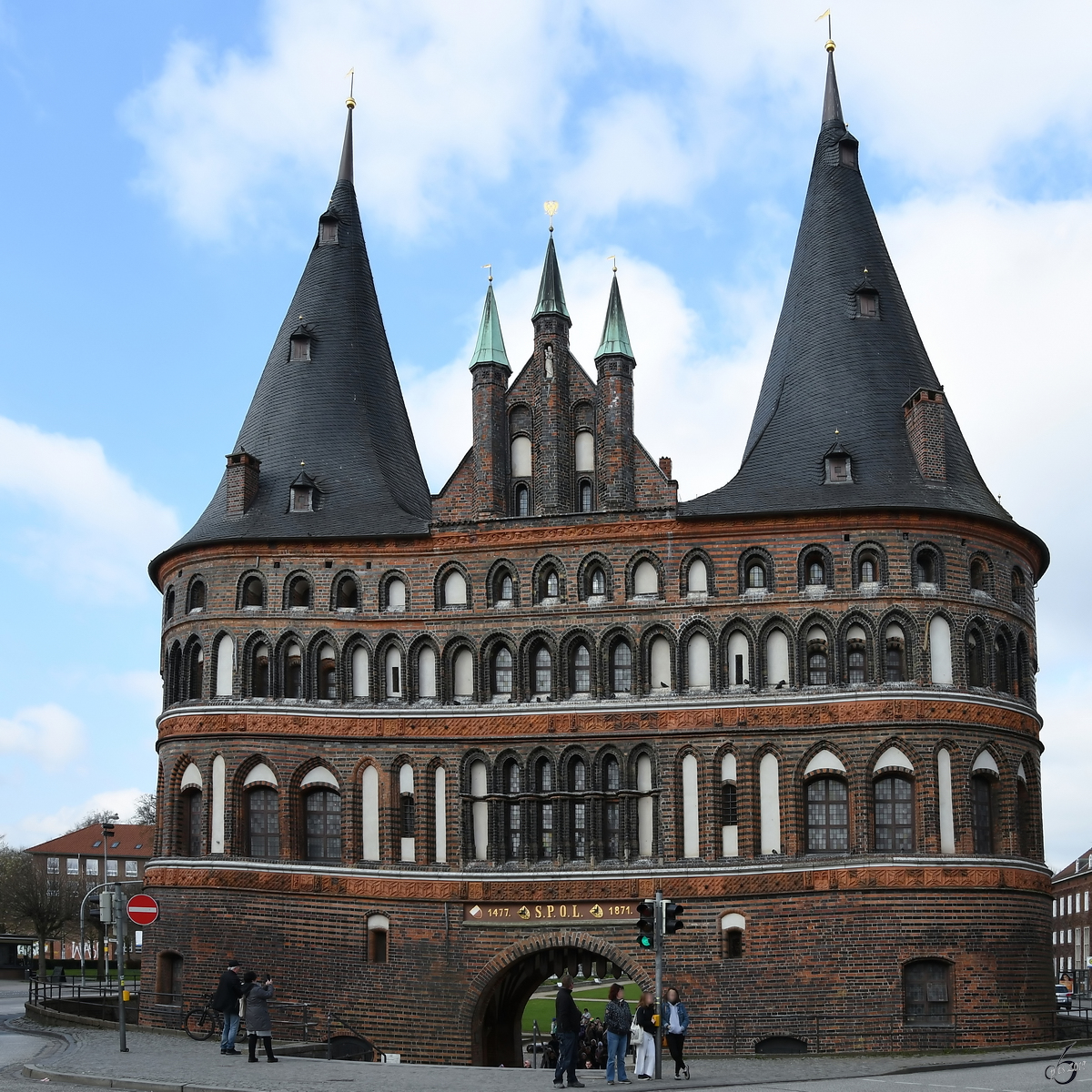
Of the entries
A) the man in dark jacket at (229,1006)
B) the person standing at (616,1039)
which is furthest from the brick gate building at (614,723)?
the person standing at (616,1039)

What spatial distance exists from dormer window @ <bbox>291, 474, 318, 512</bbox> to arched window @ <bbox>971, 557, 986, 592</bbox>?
15240 millimetres

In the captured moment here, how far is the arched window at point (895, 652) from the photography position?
34844mm

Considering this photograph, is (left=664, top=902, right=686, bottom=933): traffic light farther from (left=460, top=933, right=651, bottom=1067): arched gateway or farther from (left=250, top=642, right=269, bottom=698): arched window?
(left=250, top=642, right=269, bottom=698): arched window

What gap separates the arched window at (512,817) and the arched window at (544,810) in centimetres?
43

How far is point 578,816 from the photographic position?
3575cm

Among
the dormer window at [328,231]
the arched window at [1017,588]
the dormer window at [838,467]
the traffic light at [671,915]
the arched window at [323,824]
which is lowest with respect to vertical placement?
the traffic light at [671,915]

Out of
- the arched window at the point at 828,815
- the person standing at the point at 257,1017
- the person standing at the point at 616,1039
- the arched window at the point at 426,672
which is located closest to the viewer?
the person standing at the point at 616,1039

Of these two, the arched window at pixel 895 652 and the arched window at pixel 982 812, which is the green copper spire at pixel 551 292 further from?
the arched window at pixel 982 812

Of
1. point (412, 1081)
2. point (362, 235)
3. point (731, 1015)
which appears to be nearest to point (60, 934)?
point (362, 235)

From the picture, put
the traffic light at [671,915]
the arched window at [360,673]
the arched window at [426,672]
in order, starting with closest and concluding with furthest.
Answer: the traffic light at [671,915]
the arched window at [426,672]
the arched window at [360,673]

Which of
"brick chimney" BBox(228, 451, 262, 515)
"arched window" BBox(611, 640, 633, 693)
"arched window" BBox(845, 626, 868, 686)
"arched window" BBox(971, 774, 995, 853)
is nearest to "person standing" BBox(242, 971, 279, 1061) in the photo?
"arched window" BBox(611, 640, 633, 693)

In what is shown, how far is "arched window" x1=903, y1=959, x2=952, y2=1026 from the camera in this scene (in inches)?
1292

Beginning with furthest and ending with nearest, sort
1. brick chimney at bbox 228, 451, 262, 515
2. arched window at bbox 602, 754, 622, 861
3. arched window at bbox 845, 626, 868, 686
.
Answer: brick chimney at bbox 228, 451, 262, 515, arched window at bbox 602, 754, 622, 861, arched window at bbox 845, 626, 868, 686

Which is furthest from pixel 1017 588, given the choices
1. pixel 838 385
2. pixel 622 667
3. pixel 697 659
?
pixel 622 667
